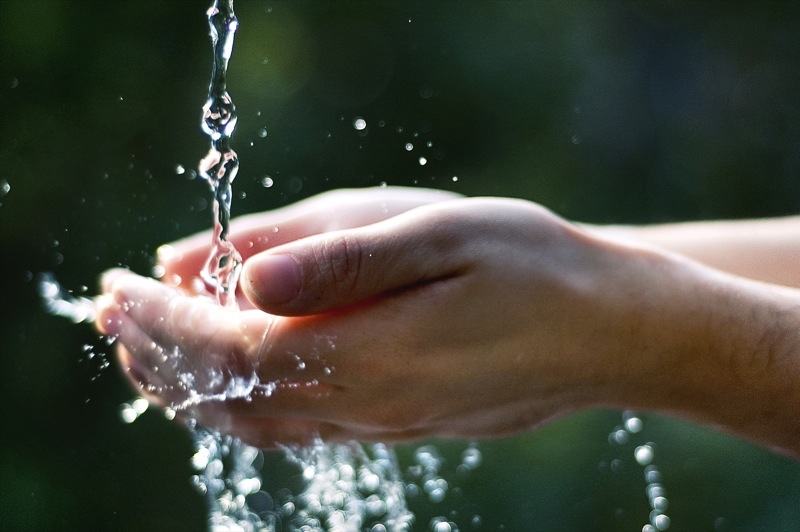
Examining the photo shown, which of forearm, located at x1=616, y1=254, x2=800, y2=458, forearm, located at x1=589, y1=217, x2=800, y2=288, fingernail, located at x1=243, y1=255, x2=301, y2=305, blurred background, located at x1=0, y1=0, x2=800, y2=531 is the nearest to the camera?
fingernail, located at x1=243, y1=255, x2=301, y2=305

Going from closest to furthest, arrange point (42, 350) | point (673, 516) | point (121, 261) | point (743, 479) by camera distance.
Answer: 1. point (121, 261)
2. point (42, 350)
3. point (673, 516)
4. point (743, 479)

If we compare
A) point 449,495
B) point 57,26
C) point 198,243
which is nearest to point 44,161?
point 57,26

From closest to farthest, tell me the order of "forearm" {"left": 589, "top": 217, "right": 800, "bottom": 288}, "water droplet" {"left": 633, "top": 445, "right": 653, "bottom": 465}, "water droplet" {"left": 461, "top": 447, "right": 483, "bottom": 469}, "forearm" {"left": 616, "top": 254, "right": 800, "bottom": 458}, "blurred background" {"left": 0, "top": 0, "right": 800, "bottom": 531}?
"forearm" {"left": 616, "top": 254, "right": 800, "bottom": 458} → "forearm" {"left": 589, "top": 217, "right": 800, "bottom": 288} → "blurred background" {"left": 0, "top": 0, "right": 800, "bottom": 531} → "water droplet" {"left": 461, "top": 447, "right": 483, "bottom": 469} → "water droplet" {"left": 633, "top": 445, "right": 653, "bottom": 465}

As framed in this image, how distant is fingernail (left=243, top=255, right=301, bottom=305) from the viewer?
1.62 ft

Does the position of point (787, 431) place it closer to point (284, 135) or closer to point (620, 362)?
point (620, 362)

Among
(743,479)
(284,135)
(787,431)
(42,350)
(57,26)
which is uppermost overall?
(57,26)

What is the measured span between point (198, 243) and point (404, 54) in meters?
0.48

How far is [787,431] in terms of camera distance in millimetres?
611

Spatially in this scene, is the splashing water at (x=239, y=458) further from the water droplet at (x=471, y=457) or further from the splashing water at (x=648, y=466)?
the splashing water at (x=648, y=466)

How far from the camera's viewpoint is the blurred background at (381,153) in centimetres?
98

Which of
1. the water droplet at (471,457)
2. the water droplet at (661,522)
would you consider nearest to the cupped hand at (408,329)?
the water droplet at (471,457)

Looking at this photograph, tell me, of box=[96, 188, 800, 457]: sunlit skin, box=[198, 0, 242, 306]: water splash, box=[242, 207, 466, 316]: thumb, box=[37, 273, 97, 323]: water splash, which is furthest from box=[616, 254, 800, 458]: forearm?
box=[37, 273, 97, 323]: water splash

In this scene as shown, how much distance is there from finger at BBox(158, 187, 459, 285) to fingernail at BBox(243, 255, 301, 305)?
18 cm

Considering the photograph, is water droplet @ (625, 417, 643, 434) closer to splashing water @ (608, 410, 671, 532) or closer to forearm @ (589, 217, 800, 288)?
splashing water @ (608, 410, 671, 532)
